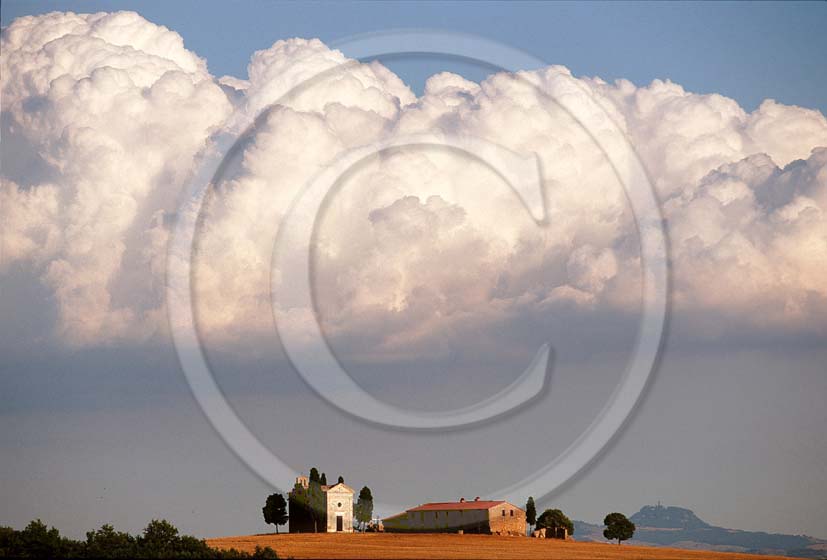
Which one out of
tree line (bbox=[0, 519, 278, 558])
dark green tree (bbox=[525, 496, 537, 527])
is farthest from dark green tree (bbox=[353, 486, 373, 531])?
tree line (bbox=[0, 519, 278, 558])

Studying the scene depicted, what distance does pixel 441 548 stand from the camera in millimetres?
122812

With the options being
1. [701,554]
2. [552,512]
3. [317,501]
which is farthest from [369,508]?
[701,554]

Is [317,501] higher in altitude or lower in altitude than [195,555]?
higher

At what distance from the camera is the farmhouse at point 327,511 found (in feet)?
495

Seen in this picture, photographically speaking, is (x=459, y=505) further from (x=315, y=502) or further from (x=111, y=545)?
(x=111, y=545)

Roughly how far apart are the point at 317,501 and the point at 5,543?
4540cm

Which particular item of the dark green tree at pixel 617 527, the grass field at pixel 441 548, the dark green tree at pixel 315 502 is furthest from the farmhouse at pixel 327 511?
the dark green tree at pixel 617 527

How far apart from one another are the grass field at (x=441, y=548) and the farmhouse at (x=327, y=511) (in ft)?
17.5

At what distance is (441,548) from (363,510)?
35.8m

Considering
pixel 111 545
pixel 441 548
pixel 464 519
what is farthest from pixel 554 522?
pixel 111 545

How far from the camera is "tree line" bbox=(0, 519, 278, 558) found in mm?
106875

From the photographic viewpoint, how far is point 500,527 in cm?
15038

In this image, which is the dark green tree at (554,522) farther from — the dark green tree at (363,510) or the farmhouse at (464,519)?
the dark green tree at (363,510)

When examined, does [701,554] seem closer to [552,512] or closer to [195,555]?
[552,512]
